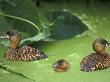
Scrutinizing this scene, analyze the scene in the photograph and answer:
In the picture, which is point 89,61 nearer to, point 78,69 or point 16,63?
point 78,69

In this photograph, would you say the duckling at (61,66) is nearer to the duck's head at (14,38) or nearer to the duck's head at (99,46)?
the duck's head at (99,46)

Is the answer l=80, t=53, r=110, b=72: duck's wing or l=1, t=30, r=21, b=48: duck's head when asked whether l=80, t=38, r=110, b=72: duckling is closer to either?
l=80, t=53, r=110, b=72: duck's wing

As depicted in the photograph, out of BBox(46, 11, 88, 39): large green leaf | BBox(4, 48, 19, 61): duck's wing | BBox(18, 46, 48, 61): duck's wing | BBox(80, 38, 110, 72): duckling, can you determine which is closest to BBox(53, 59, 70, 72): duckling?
BBox(80, 38, 110, 72): duckling

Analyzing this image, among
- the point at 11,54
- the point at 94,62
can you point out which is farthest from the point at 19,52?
the point at 94,62

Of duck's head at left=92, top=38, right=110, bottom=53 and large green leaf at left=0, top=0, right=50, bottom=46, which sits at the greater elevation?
large green leaf at left=0, top=0, right=50, bottom=46

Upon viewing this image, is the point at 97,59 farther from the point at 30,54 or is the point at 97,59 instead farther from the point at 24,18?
the point at 24,18

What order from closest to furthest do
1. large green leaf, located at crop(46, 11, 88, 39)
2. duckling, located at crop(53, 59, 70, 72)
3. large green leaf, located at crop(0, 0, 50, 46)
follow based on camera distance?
duckling, located at crop(53, 59, 70, 72)
large green leaf, located at crop(0, 0, 50, 46)
large green leaf, located at crop(46, 11, 88, 39)

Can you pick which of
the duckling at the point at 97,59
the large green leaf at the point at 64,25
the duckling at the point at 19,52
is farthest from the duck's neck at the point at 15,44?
the duckling at the point at 97,59
